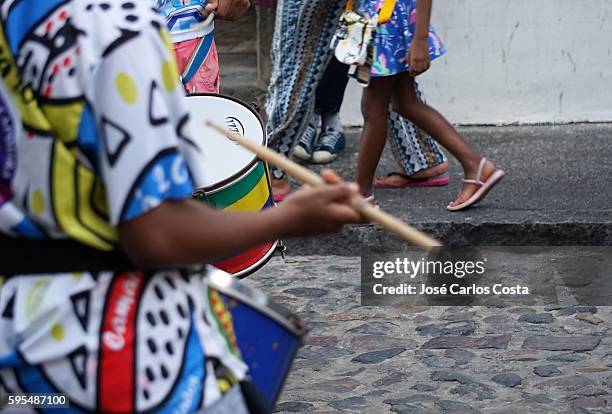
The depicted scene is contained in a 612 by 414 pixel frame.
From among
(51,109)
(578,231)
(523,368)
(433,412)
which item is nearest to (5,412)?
(51,109)

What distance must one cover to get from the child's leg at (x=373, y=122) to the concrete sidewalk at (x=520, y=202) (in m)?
0.26

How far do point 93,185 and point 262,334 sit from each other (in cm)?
43

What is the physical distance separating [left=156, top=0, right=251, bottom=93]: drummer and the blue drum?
3165mm

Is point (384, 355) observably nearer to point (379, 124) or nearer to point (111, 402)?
point (379, 124)

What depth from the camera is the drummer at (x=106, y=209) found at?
1.70 meters

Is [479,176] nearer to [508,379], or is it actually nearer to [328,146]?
[328,146]

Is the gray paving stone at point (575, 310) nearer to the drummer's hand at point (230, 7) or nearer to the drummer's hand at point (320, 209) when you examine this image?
the drummer's hand at point (230, 7)

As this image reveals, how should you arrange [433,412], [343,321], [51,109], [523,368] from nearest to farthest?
[51,109] → [433,412] → [523,368] → [343,321]

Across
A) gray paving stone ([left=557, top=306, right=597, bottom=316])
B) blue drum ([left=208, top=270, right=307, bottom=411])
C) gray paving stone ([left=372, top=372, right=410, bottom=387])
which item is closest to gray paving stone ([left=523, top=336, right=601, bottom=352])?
gray paving stone ([left=557, top=306, right=597, bottom=316])

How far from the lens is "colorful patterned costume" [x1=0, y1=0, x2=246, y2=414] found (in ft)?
5.57

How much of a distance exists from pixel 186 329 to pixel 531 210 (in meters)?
4.44

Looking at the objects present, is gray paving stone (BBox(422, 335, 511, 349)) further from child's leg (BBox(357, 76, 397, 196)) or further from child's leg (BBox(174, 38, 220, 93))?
child's leg (BBox(357, 76, 397, 196))

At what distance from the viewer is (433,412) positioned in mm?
4039

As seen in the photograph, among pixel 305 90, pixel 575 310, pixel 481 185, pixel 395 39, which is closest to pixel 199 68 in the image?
pixel 395 39
